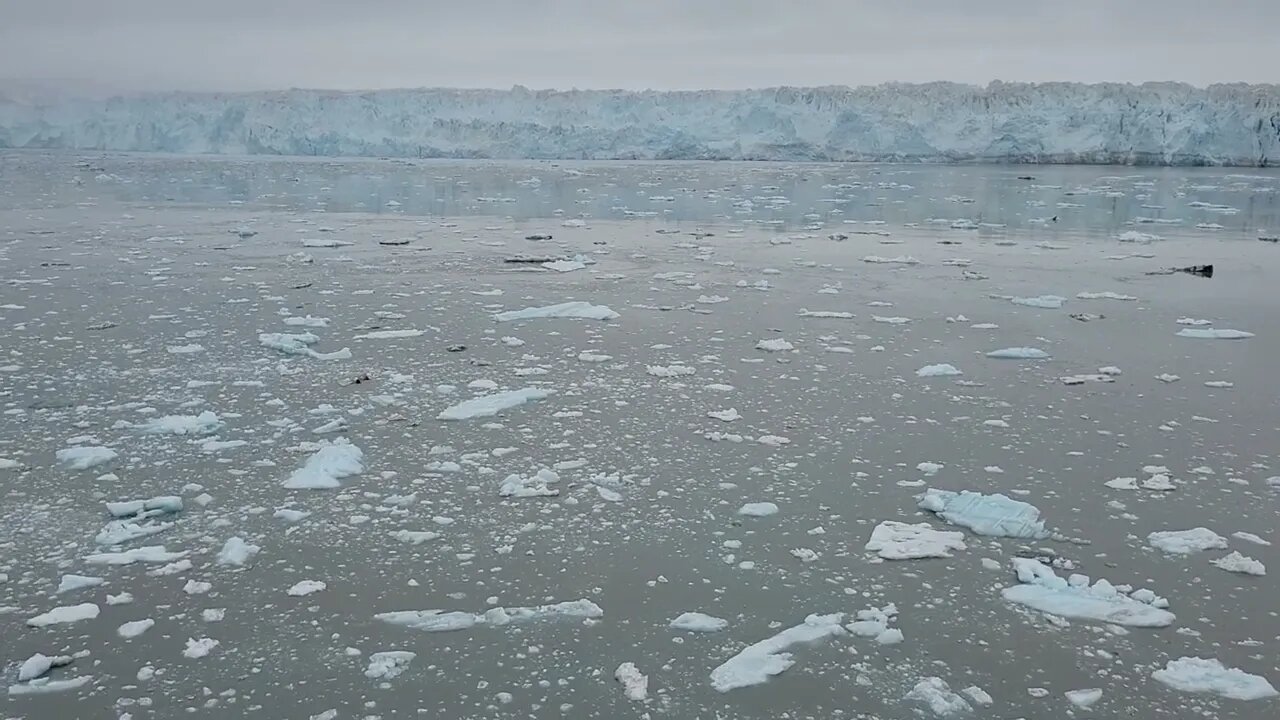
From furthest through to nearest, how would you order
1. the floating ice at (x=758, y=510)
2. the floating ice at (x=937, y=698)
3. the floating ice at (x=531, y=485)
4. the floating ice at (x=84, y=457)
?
the floating ice at (x=84, y=457), the floating ice at (x=531, y=485), the floating ice at (x=758, y=510), the floating ice at (x=937, y=698)

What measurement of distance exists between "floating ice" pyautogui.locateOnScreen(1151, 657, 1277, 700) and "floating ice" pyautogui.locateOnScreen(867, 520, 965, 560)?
0.85 metres

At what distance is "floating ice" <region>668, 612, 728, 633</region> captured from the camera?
2854 millimetres

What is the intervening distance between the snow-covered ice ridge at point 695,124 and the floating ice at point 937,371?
137ft

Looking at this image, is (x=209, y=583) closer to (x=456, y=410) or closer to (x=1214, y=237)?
(x=456, y=410)

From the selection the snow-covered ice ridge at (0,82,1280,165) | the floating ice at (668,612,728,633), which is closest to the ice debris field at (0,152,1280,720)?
the floating ice at (668,612,728,633)

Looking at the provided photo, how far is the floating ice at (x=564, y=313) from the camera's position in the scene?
7434 mm

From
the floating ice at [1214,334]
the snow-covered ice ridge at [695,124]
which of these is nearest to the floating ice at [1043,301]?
the floating ice at [1214,334]

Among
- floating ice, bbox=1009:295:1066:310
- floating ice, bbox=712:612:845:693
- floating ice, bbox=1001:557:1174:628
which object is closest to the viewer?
floating ice, bbox=712:612:845:693

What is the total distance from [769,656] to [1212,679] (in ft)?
3.94

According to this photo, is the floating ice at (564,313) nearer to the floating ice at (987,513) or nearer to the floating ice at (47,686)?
the floating ice at (987,513)

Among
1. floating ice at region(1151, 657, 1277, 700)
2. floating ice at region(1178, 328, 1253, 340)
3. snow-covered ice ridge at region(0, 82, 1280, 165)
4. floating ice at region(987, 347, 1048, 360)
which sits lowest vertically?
floating ice at region(1151, 657, 1277, 700)

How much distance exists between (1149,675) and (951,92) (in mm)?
52446

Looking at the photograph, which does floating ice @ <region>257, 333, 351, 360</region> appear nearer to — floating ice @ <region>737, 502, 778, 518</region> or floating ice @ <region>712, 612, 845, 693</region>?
floating ice @ <region>737, 502, 778, 518</region>

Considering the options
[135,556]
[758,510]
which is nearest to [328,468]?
[135,556]
